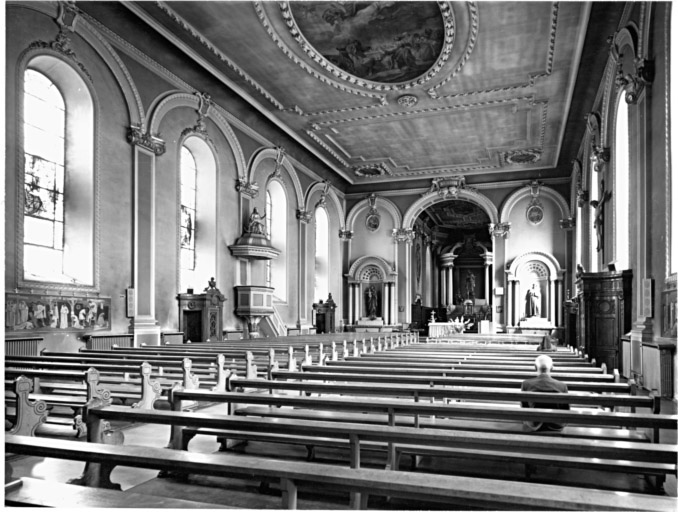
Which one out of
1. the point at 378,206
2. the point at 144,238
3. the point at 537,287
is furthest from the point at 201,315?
the point at 537,287

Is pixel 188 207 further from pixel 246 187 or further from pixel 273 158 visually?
pixel 273 158

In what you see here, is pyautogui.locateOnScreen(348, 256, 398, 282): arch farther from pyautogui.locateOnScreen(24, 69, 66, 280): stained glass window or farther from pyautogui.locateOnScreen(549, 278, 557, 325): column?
pyautogui.locateOnScreen(24, 69, 66, 280): stained glass window

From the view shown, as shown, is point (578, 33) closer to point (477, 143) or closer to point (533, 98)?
point (533, 98)

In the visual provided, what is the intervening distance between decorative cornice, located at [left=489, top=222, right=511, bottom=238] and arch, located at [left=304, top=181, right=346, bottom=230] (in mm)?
6481

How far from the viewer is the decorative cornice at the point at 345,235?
23844mm

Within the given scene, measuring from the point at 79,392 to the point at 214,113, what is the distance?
1018 cm

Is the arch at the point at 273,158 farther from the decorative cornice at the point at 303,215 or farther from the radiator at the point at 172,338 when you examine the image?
the radiator at the point at 172,338

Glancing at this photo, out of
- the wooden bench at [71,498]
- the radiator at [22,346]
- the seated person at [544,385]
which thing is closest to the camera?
the wooden bench at [71,498]

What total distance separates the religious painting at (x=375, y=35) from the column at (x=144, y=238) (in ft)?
14.2

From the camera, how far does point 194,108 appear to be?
1382 centimetres

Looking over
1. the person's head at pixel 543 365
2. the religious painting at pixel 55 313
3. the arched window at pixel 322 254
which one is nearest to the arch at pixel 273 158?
the arched window at pixel 322 254

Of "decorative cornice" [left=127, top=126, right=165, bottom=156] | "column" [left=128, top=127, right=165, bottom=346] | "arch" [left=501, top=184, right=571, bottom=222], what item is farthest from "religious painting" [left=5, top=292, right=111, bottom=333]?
"arch" [left=501, top=184, right=571, bottom=222]

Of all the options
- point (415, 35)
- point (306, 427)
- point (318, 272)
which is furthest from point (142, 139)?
point (318, 272)

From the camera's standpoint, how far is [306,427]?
2.82 m
